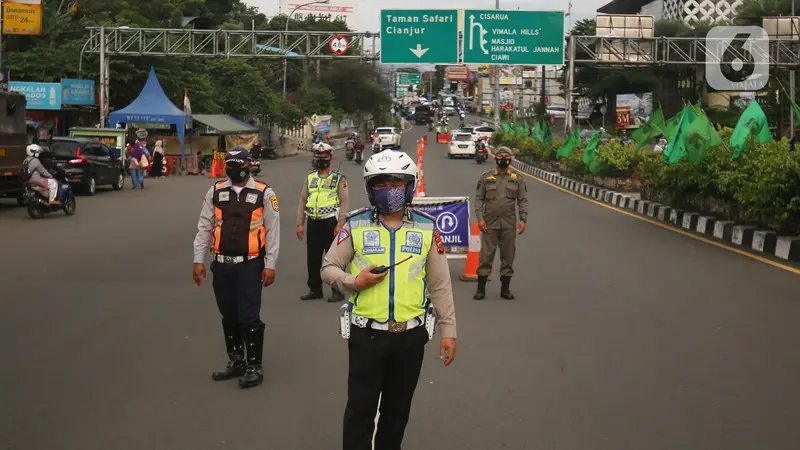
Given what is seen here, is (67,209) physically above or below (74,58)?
below

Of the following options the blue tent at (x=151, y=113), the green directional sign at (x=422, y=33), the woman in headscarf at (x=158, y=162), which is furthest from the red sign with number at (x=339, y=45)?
the woman in headscarf at (x=158, y=162)

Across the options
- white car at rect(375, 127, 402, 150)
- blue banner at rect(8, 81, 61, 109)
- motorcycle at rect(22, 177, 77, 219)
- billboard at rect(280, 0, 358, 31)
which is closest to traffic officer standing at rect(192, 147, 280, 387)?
motorcycle at rect(22, 177, 77, 219)

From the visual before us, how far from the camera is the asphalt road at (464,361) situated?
548 centimetres

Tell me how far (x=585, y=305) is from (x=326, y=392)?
4247 millimetres

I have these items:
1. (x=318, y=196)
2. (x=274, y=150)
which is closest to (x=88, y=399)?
(x=318, y=196)

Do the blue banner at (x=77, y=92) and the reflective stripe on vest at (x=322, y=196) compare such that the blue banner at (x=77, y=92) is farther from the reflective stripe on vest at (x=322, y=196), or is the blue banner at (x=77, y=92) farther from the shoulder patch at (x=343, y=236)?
the shoulder patch at (x=343, y=236)

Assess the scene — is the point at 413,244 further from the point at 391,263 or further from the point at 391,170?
the point at 391,170

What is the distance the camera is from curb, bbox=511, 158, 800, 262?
45.3ft

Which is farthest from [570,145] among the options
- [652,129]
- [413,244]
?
[413,244]

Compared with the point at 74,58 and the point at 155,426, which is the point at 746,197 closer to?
the point at 155,426

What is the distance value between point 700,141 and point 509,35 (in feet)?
61.3

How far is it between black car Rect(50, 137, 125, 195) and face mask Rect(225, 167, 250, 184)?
19.2m

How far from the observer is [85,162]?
25391 mm

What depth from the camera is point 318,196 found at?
33.3 feet
